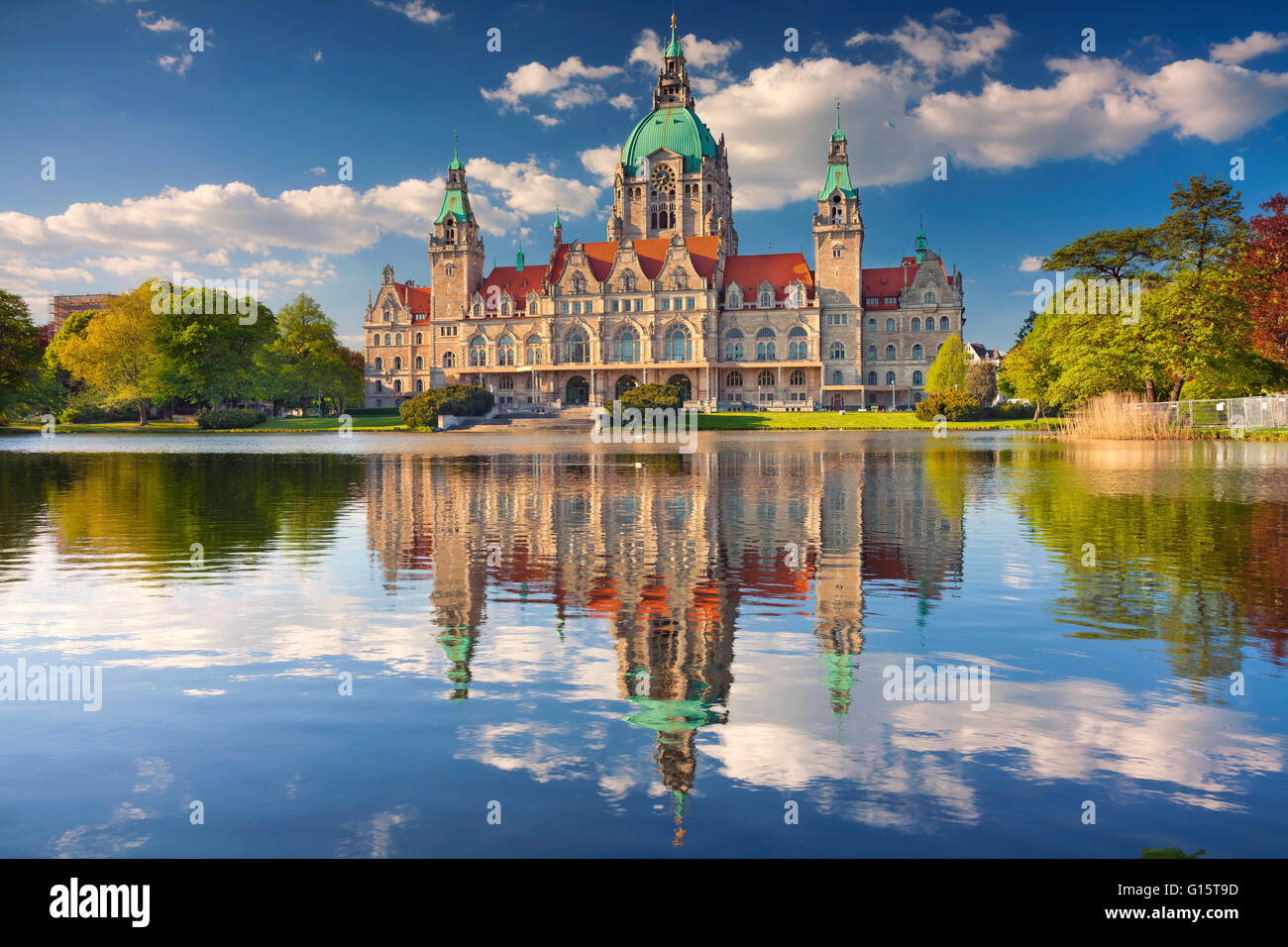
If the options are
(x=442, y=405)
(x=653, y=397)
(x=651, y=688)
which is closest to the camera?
(x=651, y=688)

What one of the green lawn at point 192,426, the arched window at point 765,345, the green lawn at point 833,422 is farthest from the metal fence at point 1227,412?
the arched window at point 765,345

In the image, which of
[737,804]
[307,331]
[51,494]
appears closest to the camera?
[737,804]

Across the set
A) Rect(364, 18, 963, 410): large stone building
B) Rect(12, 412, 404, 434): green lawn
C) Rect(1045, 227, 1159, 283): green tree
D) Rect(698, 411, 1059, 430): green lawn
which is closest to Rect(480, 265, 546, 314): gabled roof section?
Rect(364, 18, 963, 410): large stone building

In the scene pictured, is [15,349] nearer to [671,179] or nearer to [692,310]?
[692,310]

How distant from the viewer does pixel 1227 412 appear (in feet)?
154

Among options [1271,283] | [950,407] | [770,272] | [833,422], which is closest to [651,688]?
[1271,283]

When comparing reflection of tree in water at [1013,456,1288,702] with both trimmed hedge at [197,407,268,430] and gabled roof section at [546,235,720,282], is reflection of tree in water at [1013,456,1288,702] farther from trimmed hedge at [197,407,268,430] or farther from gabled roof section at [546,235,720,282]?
gabled roof section at [546,235,720,282]

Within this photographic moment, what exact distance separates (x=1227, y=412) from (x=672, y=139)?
95313 millimetres

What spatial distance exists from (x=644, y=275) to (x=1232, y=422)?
79033 millimetres

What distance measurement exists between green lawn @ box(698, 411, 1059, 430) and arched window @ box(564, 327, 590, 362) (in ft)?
115

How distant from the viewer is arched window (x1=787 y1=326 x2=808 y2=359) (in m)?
115

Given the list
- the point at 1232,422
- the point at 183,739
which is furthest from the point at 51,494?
the point at 1232,422

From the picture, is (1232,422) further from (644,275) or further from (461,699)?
(644,275)

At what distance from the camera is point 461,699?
6.43 m
